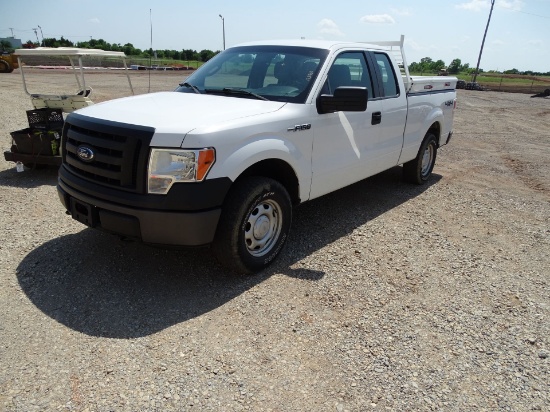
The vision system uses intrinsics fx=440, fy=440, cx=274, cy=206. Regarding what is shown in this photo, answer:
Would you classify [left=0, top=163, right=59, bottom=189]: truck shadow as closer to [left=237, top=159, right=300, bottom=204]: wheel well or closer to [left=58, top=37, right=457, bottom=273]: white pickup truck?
[left=58, top=37, right=457, bottom=273]: white pickup truck

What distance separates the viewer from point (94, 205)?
339 cm

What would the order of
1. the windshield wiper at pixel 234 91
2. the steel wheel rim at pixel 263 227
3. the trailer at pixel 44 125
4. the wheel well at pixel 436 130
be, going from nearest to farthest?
the steel wheel rim at pixel 263 227 < the windshield wiper at pixel 234 91 < the trailer at pixel 44 125 < the wheel well at pixel 436 130

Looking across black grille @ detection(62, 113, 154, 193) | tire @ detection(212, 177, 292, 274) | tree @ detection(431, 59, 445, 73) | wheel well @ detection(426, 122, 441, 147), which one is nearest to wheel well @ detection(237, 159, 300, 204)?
tire @ detection(212, 177, 292, 274)

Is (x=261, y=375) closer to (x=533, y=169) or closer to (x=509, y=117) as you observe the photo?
(x=533, y=169)

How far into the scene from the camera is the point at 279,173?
4.05m

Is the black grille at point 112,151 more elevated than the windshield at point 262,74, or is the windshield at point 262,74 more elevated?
the windshield at point 262,74

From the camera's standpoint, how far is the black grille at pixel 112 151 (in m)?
3.19

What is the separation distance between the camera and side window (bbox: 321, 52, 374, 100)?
4.36 meters

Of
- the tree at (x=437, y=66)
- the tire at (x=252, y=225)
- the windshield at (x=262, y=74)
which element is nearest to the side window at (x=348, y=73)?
the windshield at (x=262, y=74)

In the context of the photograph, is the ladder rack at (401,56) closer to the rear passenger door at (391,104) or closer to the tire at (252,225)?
the rear passenger door at (391,104)

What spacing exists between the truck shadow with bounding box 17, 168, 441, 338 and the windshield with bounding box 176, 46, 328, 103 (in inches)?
60.9

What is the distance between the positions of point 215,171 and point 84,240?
1.96 meters

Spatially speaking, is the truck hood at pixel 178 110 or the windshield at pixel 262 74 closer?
the truck hood at pixel 178 110

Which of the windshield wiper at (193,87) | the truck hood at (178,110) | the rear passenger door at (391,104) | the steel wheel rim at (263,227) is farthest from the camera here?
the rear passenger door at (391,104)
